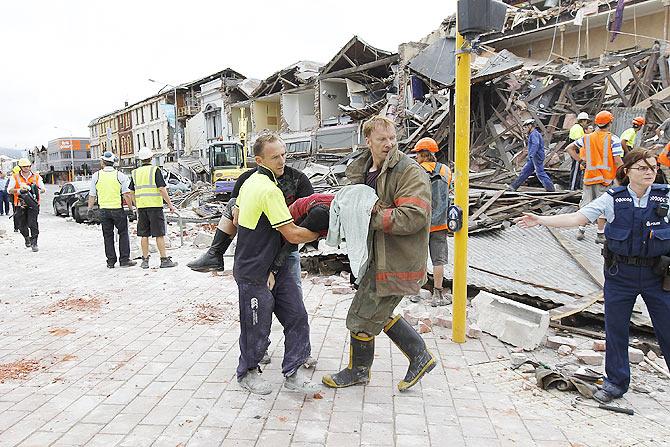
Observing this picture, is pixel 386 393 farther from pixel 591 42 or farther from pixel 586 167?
pixel 591 42

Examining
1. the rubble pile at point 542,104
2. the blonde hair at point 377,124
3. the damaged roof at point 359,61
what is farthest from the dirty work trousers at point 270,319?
the damaged roof at point 359,61

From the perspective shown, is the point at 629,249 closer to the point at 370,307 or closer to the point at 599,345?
the point at 599,345

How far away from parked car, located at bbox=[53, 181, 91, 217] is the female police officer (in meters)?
19.2

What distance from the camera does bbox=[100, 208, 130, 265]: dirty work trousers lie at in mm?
8484

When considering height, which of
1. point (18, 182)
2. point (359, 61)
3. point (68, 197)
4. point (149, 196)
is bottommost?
point (68, 197)

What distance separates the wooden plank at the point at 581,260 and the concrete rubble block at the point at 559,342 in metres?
0.97

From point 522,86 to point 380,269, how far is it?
1331 centimetres

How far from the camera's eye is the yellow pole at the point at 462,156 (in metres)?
4.39

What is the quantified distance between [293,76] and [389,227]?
33016 mm

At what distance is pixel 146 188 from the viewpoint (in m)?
8.24

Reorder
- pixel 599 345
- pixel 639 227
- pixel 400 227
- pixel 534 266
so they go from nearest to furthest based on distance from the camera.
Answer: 1. pixel 400 227
2. pixel 639 227
3. pixel 599 345
4. pixel 534 266

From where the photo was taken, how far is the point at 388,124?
3.44m

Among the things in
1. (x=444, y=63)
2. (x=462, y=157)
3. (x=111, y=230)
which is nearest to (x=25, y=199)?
(x=111, y=230)

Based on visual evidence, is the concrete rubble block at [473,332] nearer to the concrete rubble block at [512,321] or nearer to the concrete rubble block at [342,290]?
the concrete rubble block at [512,321]
